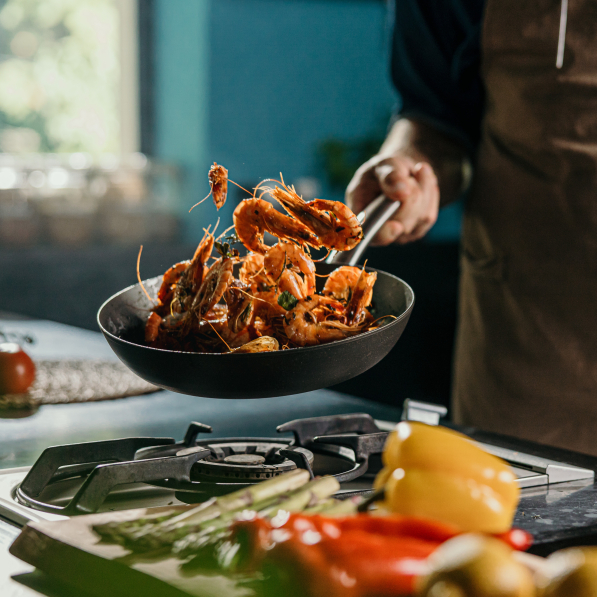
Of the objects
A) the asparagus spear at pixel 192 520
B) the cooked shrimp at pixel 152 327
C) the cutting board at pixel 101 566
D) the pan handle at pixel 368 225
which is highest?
the pan handle at pixel 368 225

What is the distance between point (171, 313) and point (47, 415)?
423 mm

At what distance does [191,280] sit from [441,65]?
97cm

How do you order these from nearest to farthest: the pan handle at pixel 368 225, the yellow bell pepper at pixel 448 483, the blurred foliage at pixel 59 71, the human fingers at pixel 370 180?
the yellow bell pepper at pixel 448 483, the pan handle at pixel 368 225, the human fingers at pixel 370 180, the blurred foliage at pixel 59 71

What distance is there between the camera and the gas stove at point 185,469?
0.78m

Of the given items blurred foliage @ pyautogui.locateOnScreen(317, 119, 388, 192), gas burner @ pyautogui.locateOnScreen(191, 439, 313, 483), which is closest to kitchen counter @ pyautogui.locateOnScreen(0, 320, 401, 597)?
gas burner @ pyautogui.locateOnScreen(191, 439, 313, 483)

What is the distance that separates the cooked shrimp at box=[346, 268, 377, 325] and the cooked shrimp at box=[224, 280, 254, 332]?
12 centimetres

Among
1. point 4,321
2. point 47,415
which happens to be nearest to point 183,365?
point 47,415

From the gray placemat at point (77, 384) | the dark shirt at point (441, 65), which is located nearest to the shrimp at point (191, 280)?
the gray placemat at point (77, 384)

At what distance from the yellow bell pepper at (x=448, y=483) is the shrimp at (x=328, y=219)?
0.41 m

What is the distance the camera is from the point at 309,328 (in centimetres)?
90

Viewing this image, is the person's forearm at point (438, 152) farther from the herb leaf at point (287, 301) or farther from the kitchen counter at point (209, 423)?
the herb leaf at point (287, 301)

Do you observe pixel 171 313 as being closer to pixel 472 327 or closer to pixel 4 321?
pixel 472 327

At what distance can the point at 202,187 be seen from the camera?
5.19 meters

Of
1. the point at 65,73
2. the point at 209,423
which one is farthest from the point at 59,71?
the point at 209,423
